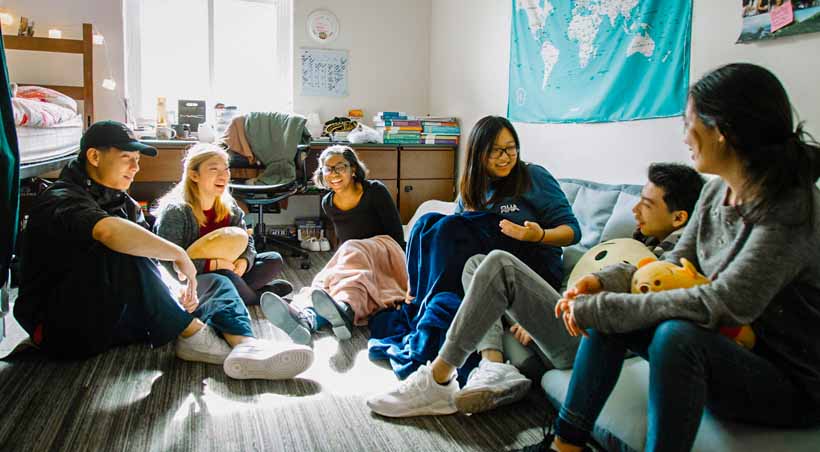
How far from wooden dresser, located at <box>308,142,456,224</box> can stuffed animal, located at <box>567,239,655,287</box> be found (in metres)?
2.49

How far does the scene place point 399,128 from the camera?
434 cm

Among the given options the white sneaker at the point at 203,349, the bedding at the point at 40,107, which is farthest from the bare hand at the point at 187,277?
the bedding at the point at 40,107

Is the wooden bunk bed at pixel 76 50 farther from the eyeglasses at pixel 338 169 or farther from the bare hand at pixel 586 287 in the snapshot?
the bare hand at pixel 586 287

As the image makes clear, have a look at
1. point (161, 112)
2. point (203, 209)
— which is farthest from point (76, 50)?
point (203, 209)

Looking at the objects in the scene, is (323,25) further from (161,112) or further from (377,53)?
(161,112)

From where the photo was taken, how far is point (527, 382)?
5.67 feet

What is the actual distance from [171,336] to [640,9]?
2.34 m

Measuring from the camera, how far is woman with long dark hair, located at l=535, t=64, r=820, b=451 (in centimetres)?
108

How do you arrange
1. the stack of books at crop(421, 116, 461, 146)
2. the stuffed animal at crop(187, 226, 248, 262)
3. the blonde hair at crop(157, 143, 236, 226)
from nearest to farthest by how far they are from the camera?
the stuffed animal at crop(187, 226, 248, 262), the blonde hair at crop(157, 143, 236, 226), the stack of books at crop(421, 116, 461, 146)

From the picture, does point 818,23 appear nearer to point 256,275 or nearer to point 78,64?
point 256,275

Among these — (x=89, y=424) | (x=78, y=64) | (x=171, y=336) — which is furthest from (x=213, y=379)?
(x=78, y=64)

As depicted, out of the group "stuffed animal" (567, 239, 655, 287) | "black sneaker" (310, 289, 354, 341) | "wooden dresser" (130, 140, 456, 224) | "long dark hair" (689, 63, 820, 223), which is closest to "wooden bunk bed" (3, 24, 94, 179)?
"wooden dresser" (130, 140, 456, 224)

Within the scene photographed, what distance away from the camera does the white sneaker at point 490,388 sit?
162 centimetres

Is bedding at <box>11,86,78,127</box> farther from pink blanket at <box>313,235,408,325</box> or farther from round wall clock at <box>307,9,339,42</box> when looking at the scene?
round wall clock at <box>307,9,339,42</box>
